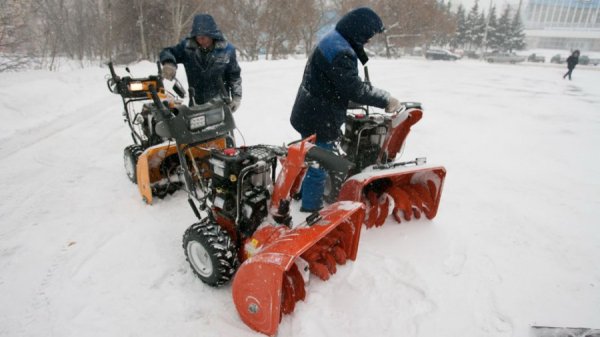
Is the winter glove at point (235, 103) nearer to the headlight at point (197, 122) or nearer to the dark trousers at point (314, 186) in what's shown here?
the dark trousers at point (314, 186)

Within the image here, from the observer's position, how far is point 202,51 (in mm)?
4168

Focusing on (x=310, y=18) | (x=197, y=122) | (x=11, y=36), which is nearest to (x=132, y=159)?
(x=197, y=122)

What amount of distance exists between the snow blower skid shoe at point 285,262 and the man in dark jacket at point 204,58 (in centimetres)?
209

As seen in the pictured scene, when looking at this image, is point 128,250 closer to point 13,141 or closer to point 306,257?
point 306,257

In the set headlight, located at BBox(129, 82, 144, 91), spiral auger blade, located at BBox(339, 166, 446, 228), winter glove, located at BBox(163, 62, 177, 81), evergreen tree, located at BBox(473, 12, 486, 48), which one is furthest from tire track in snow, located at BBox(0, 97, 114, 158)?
A: evergreen tree, located at BBox(473, 12, 486, 48)

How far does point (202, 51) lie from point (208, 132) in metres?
1.84

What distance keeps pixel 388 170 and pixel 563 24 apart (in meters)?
101

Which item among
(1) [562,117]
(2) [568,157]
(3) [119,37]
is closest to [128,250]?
(2) [568,157]

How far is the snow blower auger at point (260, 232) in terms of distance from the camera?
7.16 ft

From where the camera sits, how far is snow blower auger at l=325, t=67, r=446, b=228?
3.54 metres

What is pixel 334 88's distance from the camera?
325cm

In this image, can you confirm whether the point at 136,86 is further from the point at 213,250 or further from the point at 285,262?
the point at 285,262

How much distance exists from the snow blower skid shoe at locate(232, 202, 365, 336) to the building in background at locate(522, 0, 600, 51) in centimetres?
8754

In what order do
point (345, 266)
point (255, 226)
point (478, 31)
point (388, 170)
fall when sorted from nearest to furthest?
point (255, 226) < point (345, 266) < point (388, 170) < point (478, 31)
